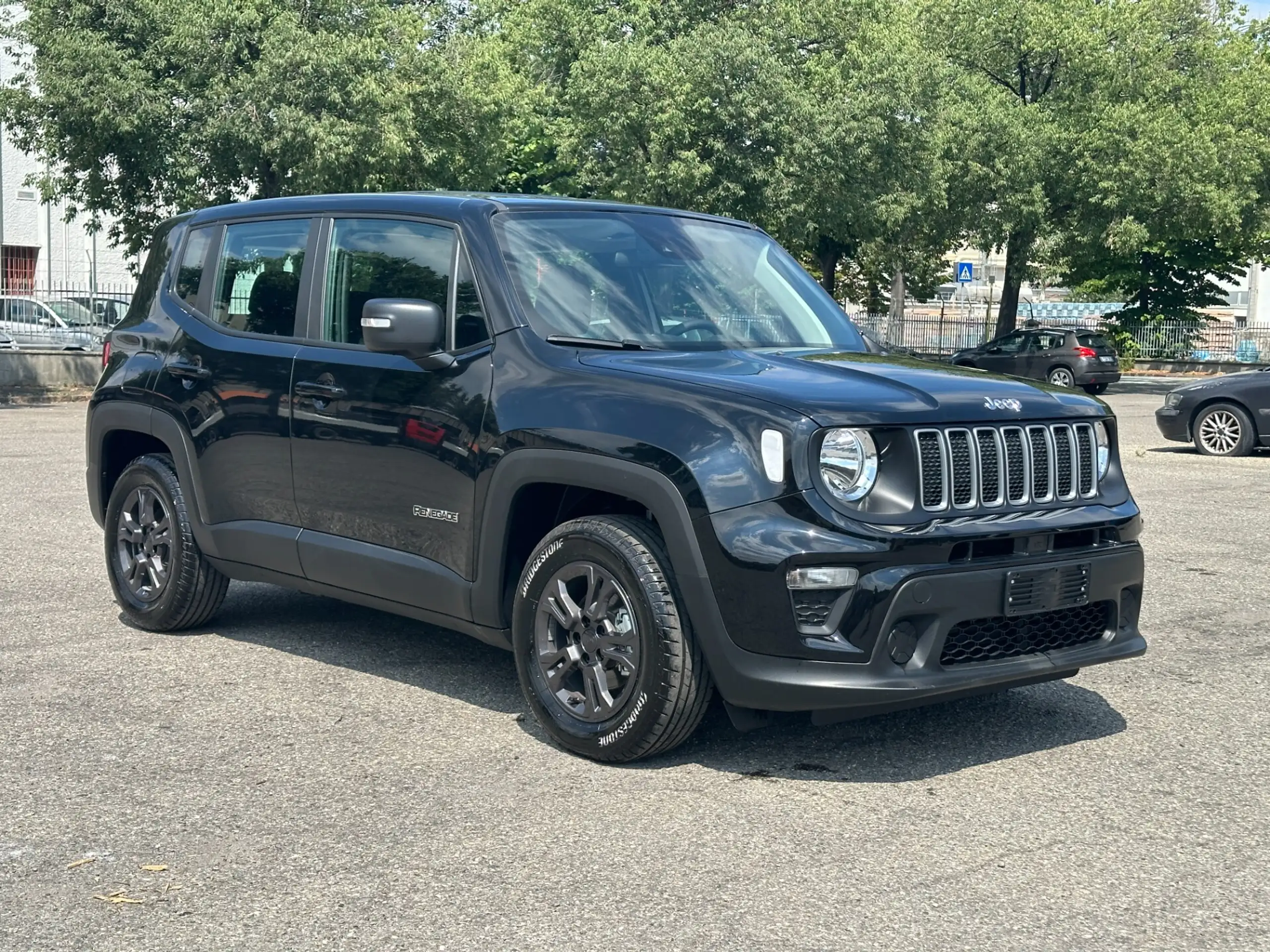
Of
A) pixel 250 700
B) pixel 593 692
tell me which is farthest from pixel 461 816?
pixel 250 700

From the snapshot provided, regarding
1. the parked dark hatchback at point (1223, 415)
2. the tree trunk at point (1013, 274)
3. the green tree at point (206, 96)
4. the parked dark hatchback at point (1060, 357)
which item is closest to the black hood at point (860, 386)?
the parked dark hatchback at point (1223, 415)

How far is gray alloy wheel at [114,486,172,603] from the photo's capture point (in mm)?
7117

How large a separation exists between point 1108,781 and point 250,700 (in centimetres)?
305

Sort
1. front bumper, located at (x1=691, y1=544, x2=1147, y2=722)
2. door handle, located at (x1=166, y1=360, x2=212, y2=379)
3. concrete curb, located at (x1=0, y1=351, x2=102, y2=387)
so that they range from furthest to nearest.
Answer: concrete curb, located at (x1=0, y1=351, x2=102, y2=387), door handle, located at (x1=166, y1=360, x2=212, y2=379), front bumper, located at (x1=691, y1=544, x2=1147, y2=722)

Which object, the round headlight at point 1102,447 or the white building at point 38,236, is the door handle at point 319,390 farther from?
the white building at point 38,236

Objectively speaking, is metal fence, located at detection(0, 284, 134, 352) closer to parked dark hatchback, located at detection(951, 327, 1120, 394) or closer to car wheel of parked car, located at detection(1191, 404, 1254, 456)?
car wheel of parked car, located at detection(1191, 404, 1254, 456)

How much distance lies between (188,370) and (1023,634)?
143 inches

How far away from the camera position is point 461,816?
4660mm

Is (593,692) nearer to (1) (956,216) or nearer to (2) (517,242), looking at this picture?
(2) (517,242)

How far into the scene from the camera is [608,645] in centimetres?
513

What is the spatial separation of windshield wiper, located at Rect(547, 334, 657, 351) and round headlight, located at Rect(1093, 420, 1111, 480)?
60.5 inches

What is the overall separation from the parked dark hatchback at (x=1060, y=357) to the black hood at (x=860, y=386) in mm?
29295

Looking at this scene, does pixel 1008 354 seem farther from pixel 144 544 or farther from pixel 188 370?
pixel 188 370

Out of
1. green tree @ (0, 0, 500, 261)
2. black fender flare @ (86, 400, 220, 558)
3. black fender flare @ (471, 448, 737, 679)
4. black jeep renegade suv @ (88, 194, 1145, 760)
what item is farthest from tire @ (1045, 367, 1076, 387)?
black fender flare @ (471, 448, 737, 679)
